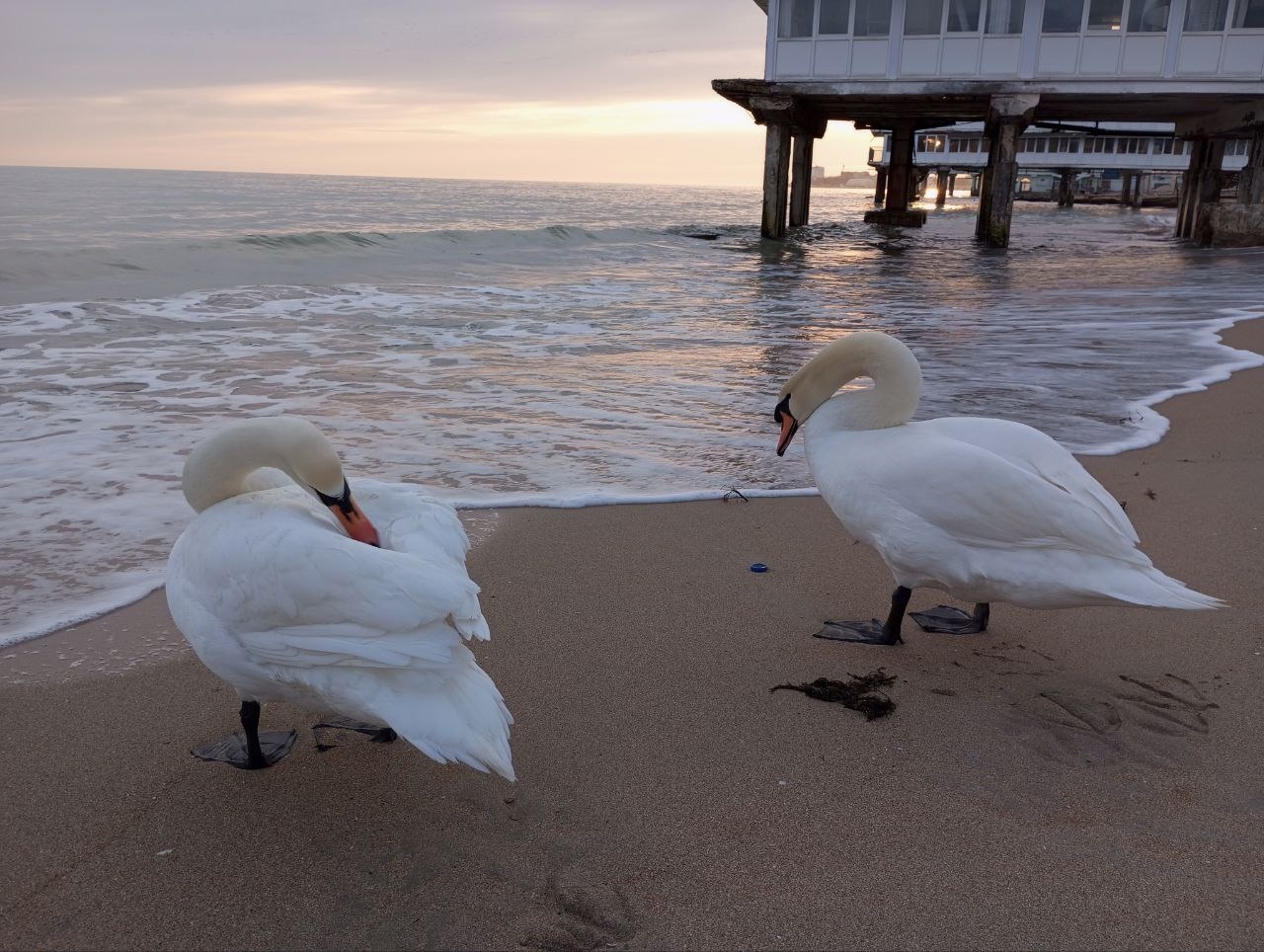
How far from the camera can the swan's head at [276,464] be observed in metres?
2.74

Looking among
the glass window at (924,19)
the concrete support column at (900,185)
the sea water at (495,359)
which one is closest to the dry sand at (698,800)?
the sea water at (495,359)

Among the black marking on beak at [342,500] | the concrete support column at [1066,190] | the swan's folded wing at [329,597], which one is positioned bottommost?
the swan's folded wing at [329,597]

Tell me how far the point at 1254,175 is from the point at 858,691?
79.9ft

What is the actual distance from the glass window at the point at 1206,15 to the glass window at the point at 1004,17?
3.07m

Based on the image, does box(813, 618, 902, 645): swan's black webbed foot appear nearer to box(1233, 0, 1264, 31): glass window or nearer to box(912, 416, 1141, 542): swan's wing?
box(912, 416, 1141, 542): swan's wing

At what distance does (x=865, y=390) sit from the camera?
3734 millimetres

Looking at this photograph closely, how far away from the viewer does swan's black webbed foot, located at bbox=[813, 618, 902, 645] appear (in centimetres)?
345

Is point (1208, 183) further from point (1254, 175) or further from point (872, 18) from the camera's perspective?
point (872, 18)

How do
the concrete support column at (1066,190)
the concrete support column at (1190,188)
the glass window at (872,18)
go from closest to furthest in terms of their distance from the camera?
the glass window at (872,18)
the concrete support column at (1190,188)
the concrete support column at (1066,190)

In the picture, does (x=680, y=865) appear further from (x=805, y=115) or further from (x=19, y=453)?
(x=805, y=115)

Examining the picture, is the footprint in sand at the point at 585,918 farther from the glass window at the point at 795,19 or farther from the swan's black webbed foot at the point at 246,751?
the glass window at the point at 795,19

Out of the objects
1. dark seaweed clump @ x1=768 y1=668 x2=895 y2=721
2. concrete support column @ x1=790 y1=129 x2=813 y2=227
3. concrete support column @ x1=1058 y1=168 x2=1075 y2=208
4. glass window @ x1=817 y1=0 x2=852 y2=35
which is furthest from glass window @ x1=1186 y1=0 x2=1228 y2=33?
concrete support column @ x1=1058 y1=168 x2=1075 y2=208

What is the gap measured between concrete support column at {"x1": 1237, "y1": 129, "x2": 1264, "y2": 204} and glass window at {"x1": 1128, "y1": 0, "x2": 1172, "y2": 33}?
3.90 m

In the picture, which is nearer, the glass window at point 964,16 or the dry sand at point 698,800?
the dry sand at point 698,800
